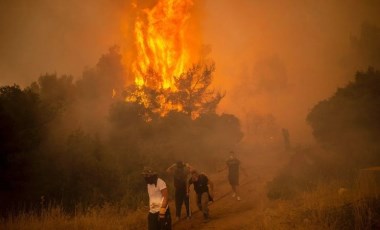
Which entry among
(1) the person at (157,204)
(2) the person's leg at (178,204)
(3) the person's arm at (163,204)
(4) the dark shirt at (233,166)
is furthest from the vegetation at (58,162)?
(3) the person's arm at (163,204)

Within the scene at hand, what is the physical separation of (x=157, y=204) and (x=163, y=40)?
54.0 metres

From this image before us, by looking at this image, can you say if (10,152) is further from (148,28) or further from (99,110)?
(148,28)

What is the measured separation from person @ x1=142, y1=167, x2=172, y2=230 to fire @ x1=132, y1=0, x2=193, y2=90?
150 feet

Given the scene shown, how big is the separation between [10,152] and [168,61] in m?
45.8

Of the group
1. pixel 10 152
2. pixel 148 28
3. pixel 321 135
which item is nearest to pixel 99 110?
pixel 148 28

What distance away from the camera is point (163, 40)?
193ft

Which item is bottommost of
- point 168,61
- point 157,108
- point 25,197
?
point 25,197

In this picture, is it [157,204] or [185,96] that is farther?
[185,96]

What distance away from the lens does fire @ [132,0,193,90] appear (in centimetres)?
5578

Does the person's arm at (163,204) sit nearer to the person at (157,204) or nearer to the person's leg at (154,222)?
the person at (157,204)

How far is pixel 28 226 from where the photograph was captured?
9305mm

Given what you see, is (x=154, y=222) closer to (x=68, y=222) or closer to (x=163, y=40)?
(x=68, y=222)

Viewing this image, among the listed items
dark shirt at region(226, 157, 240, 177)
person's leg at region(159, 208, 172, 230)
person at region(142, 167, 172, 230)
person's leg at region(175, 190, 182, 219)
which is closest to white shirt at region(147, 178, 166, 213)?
person at region(142, 167, 172, 230)

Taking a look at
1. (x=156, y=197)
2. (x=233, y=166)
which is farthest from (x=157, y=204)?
(x=233, y=166)
